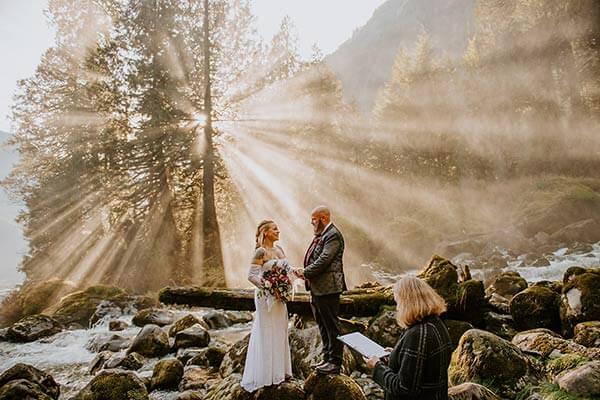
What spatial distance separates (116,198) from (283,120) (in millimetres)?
12712

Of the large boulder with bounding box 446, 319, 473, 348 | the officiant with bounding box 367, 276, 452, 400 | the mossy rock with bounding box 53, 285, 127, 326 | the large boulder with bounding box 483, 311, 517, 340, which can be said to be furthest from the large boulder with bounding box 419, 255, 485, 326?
the mossy rock with bounding box 53, 285, 127, 326

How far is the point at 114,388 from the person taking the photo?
5.98 metres

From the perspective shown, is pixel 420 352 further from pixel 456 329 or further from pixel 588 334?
pixel 588 334

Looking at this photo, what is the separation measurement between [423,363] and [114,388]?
17.7 feet

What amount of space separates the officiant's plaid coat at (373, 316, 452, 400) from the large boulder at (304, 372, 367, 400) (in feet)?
6.20

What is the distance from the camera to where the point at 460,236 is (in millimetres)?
28266

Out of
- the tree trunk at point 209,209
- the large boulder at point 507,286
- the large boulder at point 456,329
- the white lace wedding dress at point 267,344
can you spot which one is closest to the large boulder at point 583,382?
the large boulder at point 456,329

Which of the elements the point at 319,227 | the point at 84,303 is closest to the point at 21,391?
the point at 319,227

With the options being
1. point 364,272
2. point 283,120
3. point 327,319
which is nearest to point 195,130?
point 283,120

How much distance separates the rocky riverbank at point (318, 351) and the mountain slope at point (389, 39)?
3635 inches

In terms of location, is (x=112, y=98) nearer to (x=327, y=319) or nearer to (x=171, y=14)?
(x=171, y=14)

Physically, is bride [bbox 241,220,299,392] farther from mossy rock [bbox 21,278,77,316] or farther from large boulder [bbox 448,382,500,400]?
mossy rock [bbox 21,278,77,316]

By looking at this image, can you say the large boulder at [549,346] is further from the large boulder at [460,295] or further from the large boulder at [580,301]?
the large boulder at [460,295]

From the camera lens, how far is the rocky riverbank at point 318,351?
532cm
